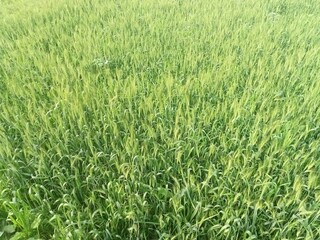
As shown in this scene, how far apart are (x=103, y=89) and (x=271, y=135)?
3.45ft

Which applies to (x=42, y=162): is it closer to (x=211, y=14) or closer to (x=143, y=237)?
(x=143, y=237)

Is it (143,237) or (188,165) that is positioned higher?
(188,165)

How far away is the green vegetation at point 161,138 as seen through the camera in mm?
1199

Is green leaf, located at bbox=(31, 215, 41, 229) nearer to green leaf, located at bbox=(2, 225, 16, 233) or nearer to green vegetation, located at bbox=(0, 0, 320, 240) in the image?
green vegetation, located at bbox=(0, 0, 320, 240)

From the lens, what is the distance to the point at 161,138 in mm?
1520

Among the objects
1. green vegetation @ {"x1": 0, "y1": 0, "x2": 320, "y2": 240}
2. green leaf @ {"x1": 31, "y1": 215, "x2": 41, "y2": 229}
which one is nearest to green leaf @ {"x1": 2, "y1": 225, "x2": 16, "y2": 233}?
green vegetation @ {"x1": 0, "y1": 0, "x2": 320, "y2": 240}

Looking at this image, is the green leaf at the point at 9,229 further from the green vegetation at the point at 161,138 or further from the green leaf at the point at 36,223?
the green leaf at the point at 36,223

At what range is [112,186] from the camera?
4.15ft

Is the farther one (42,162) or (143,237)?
(42,162)

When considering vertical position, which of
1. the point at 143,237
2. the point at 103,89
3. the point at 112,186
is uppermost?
the point at 103,89

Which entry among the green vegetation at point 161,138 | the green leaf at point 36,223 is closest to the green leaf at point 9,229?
the green vegetation at point 161,138

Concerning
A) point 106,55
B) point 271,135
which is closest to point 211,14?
point 106,55

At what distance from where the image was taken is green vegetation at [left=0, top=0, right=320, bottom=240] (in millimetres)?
1199

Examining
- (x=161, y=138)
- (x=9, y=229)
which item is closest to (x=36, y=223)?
(x=9, y=229)
